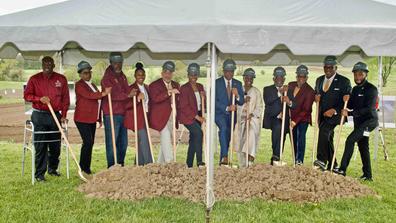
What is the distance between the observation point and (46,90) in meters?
6.60

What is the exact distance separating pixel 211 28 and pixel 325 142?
326 cm

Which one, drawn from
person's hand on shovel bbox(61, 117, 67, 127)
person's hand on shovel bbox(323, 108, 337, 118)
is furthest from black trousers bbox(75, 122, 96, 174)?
person's hand on shovel bbox(323, 108, 337, 118)

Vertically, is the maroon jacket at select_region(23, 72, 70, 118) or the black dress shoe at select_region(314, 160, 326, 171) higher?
the maroon jacket at select_region(23, 72, 70, 118)

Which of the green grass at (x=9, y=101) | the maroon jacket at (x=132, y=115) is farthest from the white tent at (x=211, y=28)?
the green grass at (x=9, y=101)

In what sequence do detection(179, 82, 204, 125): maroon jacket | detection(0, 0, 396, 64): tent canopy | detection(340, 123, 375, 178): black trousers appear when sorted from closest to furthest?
1. detection(0, 0, 396, 64): tent canopy
2. detection(340, 123, 375, 178): black trousers
3. detection(179, 82, 204, 125): maroon jacket

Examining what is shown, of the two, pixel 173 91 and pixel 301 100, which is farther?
pixel 301 100

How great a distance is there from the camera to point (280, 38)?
15.9ft

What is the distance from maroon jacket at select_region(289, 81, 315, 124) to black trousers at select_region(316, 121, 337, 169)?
0.30m

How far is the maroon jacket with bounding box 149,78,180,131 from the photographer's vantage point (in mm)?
6918

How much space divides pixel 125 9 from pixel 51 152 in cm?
270

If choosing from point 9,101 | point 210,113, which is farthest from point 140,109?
point 9,101

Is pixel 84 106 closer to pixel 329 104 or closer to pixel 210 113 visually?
pixel 210 113

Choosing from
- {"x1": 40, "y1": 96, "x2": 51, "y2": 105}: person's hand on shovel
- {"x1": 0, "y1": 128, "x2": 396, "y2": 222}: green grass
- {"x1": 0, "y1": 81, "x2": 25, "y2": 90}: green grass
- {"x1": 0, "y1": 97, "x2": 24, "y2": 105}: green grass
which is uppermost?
{"x1": 0, "y1": 81, "x2": 25, "y2": 90}: green grass

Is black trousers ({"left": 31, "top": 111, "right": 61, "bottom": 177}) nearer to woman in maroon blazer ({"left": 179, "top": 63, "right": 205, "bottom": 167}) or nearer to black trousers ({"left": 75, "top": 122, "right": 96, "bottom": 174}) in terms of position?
black trousers ({"left": 75, "top": 122, "right": 96, "bottom": 174})
